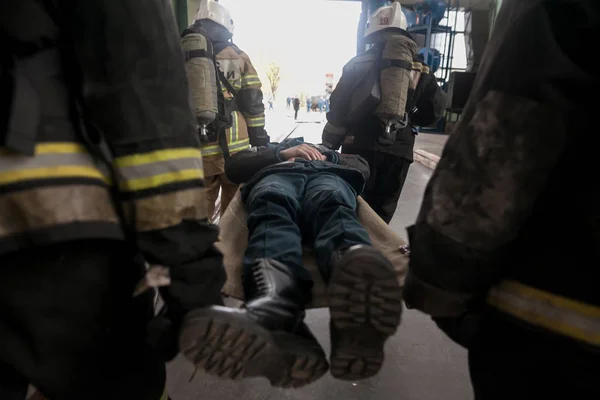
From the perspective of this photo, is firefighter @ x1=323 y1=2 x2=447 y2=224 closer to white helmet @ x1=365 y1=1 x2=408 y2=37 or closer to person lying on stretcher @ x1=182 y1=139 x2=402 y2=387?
white helmet @ x1=365 y1=1 x2=408 y2=37

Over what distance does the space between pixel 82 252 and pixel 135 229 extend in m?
0.09

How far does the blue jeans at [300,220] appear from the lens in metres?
1.16

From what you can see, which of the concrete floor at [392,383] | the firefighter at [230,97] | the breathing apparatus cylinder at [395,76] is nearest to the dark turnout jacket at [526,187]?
the concrete floor at [392,383]

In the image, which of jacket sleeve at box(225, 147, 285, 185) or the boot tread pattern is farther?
jacket sleeve at box(225, 147, 285, 185)

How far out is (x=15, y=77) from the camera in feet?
1.92

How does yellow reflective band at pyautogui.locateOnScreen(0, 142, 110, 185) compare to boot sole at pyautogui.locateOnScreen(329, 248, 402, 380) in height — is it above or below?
above

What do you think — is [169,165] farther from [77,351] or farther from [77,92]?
[77,351]

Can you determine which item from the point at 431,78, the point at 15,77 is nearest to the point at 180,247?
the point at 15,77

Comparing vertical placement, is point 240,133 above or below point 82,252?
below

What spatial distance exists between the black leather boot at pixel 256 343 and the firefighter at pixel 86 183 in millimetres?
83

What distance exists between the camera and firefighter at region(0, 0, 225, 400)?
0.60 m

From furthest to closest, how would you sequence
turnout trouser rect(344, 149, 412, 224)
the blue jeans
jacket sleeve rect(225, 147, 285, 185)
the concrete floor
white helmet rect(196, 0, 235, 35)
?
white helmet rect(196, 0, 235, 35) → turnout trouser rect(344, 149, 412, 224) → jacket sleeve rect(225, 147, 285, 185) → the concrete floor → the blue jeans

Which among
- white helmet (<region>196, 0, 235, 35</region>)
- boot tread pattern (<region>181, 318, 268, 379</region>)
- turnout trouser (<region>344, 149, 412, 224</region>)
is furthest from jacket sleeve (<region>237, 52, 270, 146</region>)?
boot tread pattern (<region>181, 318, 268, 379</region>)

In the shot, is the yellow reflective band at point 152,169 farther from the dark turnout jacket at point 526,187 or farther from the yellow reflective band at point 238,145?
the yellow reflective band at point 238,145
